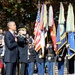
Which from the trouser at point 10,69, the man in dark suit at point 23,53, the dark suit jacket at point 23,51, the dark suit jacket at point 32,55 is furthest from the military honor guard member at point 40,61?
the trouser at point 10,69

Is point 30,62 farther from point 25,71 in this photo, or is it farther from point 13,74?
point 13,74

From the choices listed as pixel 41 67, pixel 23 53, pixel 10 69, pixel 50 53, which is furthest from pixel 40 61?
pixel 10 69

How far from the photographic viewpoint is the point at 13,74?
9.38m

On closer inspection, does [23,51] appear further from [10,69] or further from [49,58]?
[10,69]

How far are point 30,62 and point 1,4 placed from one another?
9406 millimetres

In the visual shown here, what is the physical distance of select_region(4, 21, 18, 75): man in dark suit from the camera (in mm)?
9164

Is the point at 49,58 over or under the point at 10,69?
over

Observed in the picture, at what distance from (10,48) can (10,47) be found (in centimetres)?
5

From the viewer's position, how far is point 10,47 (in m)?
9.15

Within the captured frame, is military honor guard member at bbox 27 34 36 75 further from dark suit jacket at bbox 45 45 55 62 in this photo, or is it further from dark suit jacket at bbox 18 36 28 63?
Result: dark suit jacket at bbox 18 36 28 63

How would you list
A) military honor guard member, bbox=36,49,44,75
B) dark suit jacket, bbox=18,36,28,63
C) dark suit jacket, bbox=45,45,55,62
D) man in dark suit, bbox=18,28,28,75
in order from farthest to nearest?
dark suit jacket, bbox=45,45,55,62 < military honor guard member, bbox=36,49,44,75 < dark suit jacket, bbox=18,36,28,63 < man in dark suit, bbox=18,28,28,75

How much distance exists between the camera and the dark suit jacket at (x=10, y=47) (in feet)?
30.0

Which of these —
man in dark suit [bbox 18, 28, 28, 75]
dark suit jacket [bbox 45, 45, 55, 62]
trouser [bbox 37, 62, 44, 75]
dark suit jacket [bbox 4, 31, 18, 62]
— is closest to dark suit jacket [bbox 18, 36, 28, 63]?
man in dark suit [bbox 18, 28, 28, 75]

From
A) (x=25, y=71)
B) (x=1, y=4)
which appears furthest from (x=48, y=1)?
(x=25, y=71)
